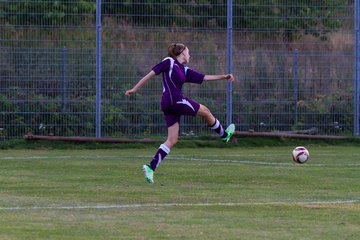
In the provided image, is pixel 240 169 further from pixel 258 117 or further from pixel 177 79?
pixel 258 117

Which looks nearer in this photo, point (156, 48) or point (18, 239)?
point (18, 239)

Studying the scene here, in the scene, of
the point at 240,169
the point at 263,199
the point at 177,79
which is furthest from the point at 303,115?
the point at 263,199

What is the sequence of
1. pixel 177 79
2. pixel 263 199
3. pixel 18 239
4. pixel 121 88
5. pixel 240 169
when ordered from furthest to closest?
pixel 121 88 < pixel 240 169 < pixel 177 79 < pixel 263 199 < pixel 18 239

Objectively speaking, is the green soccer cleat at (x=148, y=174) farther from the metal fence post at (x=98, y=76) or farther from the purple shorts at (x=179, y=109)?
the metal fence post at (x=98, y=76)

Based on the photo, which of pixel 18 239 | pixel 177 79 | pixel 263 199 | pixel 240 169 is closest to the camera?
pixel 18 239

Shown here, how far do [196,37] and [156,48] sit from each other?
0.98 meters

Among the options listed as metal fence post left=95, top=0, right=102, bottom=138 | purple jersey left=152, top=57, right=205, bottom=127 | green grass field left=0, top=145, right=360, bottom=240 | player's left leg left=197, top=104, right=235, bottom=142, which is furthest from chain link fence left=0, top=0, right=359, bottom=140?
purple jersey left=152, top=57, right=205, bottom=127

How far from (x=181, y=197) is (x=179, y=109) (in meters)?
2.46

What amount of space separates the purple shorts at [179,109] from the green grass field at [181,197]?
0.90 meters

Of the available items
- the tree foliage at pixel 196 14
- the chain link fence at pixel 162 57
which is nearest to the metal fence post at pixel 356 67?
the chain link fence at pixel 162 57

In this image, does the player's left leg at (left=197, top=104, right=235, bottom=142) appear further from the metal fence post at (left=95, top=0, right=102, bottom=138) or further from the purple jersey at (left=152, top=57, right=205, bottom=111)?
the metal fence post at (left=95, top=0, right=102, bottom=138)

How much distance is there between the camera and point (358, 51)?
74.6 feet

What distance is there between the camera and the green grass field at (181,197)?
8.53m

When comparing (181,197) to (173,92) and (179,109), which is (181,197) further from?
(173,92)
